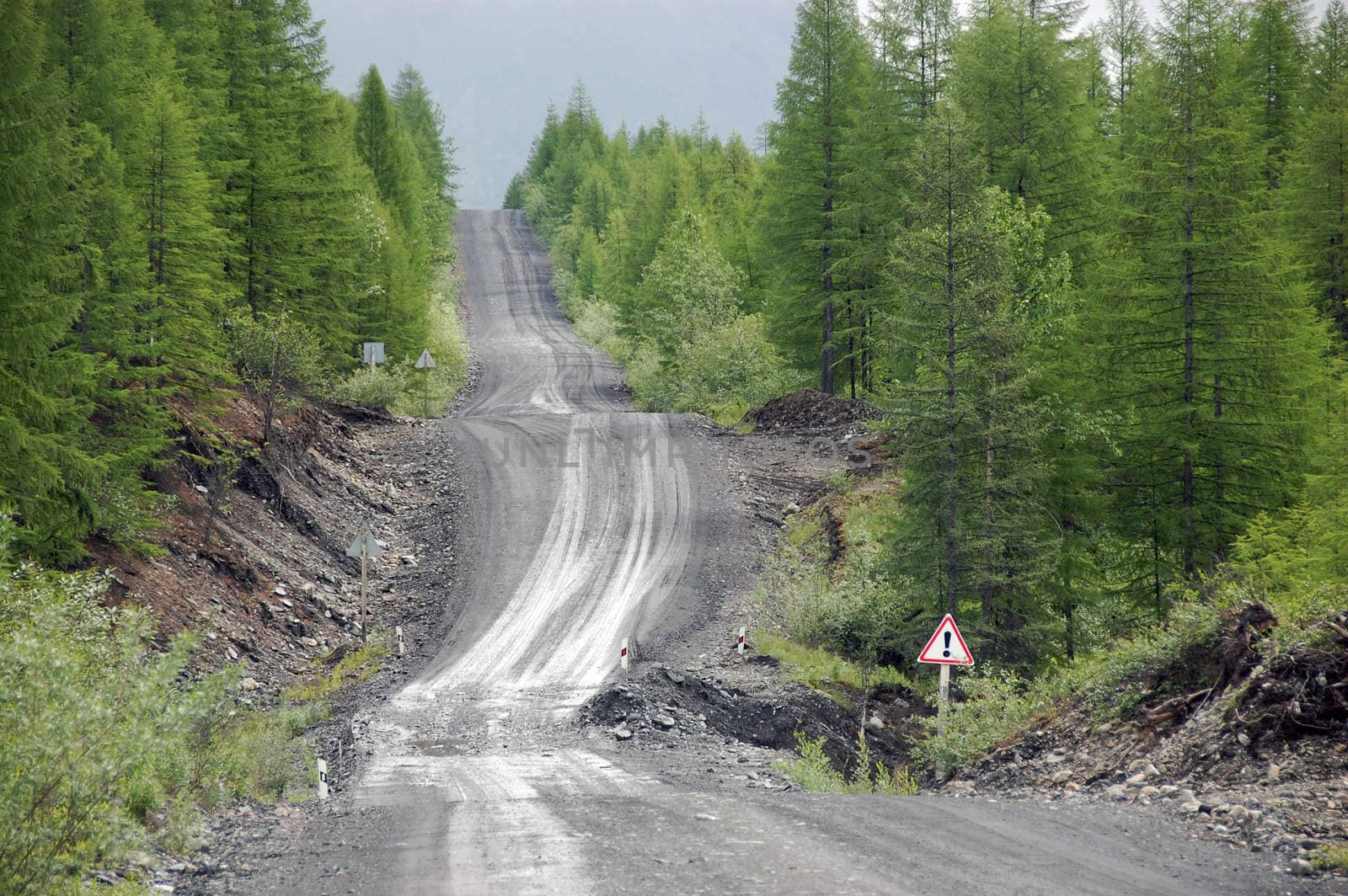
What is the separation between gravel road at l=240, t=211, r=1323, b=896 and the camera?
24.3 ft

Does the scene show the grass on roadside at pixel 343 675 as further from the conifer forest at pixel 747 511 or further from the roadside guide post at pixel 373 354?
the roadside guide post at pixel 373 354

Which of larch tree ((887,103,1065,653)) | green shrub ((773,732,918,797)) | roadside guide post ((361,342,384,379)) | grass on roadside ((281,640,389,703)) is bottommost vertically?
grass on roadside ((281,640,389,703))

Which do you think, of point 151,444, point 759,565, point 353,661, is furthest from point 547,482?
point 151,444

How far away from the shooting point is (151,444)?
1778cm

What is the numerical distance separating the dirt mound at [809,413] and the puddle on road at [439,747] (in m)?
21.2

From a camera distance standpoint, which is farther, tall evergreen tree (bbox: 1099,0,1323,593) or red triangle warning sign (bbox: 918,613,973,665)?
tall evergreen tree (bbox: 1099,0,1323,593)

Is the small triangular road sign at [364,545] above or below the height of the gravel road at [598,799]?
above

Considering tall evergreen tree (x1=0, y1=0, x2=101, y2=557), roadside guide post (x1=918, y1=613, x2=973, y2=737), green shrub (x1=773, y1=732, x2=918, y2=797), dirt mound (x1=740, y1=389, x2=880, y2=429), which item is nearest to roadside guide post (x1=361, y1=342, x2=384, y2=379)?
dirt mound (x1=740, y1=389, x2=880, y2=429)

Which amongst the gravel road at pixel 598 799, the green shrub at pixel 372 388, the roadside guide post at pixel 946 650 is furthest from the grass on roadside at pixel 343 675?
the green shrub at pixel 372 388

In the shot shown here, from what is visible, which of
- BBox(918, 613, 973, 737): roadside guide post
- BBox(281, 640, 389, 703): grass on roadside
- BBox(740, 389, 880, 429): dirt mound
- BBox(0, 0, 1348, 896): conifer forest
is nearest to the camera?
BBox(0, 0, 1348, 896): conifer forest

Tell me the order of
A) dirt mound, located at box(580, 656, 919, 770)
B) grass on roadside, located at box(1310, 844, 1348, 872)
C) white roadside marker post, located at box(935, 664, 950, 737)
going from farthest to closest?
1. dirt mound, located at box(580, 656, 919, 770)
2. white roadside marker post, located at box(935, 664, 950, 737)
3. grass on roadside, located at box(1310, 844, 1348, 872)

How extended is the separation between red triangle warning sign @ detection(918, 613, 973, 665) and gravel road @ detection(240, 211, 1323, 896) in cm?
359

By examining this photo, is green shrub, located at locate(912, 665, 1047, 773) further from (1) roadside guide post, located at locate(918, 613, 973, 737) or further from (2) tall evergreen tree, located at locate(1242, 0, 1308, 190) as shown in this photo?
(2) tall evergreen tree, located at locate(1242, 0, 1308, 190)

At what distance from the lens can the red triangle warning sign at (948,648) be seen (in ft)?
47.6
